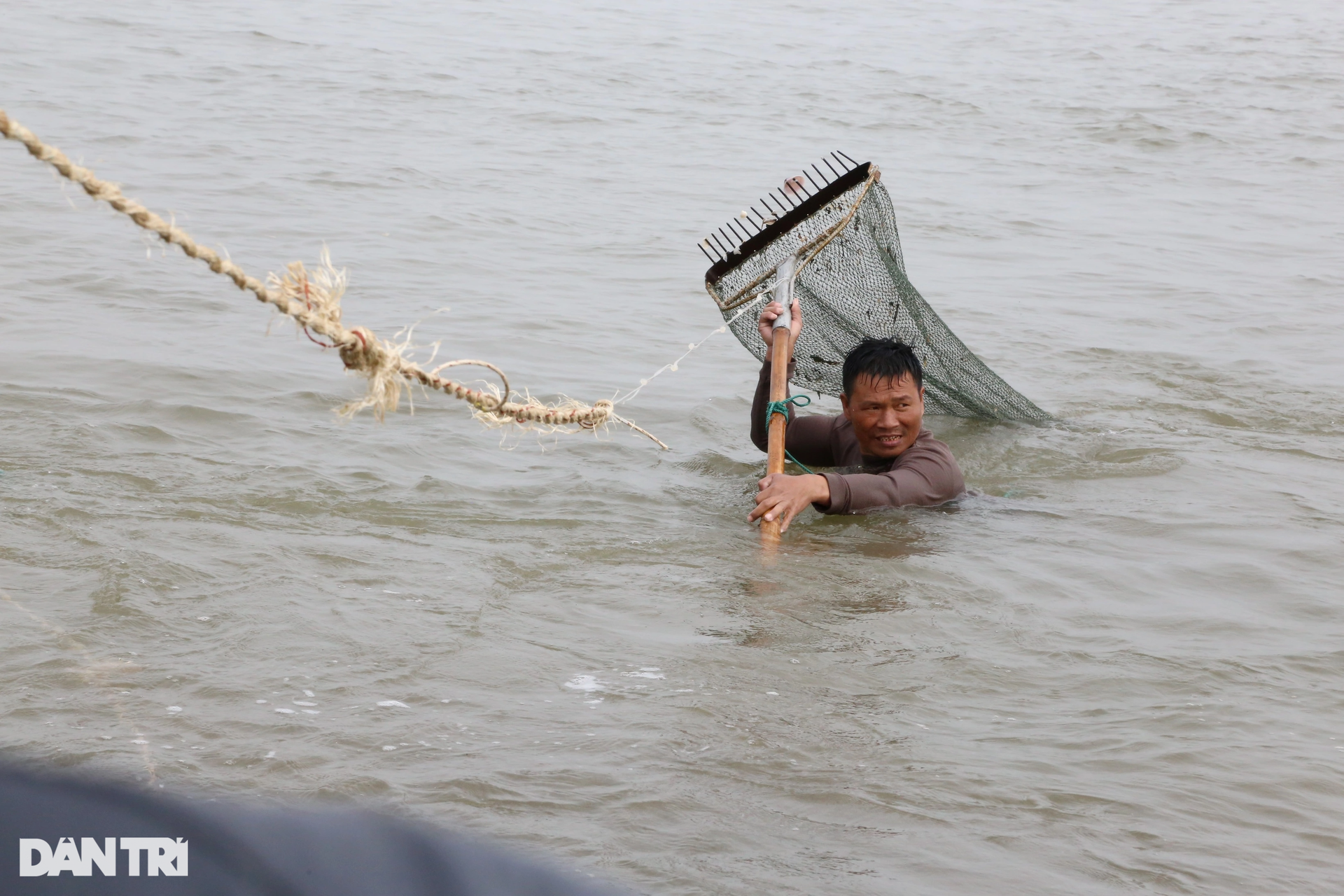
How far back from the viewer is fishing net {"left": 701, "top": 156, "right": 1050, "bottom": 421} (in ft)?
14.7

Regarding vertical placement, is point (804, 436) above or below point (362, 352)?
below

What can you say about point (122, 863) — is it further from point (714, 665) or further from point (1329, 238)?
point (1329, 238)

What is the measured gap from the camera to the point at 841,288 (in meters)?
4.83

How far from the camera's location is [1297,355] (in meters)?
6.84

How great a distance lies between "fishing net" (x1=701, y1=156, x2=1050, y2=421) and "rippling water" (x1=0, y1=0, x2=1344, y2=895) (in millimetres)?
399

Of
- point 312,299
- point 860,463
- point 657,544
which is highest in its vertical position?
point 312,299

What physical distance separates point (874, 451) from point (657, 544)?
83 centimetres

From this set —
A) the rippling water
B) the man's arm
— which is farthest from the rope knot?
the man's arm

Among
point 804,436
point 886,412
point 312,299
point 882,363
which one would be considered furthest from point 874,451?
point 312,299

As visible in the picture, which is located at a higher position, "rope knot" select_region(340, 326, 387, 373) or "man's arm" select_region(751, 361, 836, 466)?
"rope knot" select_region(340, 326, 387, 373)

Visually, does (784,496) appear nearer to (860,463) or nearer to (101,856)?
(860,463)

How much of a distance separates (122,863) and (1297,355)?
7066mm

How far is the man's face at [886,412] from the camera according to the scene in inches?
163

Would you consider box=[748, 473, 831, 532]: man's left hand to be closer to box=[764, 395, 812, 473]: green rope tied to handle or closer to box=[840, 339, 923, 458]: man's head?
box=[764, 395, 812, 473]: green rope tied to handle
